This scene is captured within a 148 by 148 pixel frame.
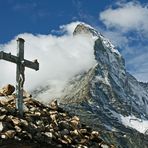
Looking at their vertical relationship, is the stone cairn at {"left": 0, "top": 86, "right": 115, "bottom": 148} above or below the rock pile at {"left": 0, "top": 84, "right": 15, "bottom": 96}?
below

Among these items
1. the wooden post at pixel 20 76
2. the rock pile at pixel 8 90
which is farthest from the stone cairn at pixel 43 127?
the rock pile at pixel 8 90

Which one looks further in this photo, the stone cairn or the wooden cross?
the wooden cross

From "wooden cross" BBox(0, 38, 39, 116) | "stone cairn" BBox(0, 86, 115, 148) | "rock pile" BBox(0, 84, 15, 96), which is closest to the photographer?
"stone cairn" BBox(0, 86, 115, 148)

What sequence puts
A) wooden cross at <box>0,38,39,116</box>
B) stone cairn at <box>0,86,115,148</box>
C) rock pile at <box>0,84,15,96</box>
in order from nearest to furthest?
stone cairn at <box>0,86,115,148</box>, wooden cross at <box>0,38,39,116</box>, rock pile at <box>0,84,15,96</box>

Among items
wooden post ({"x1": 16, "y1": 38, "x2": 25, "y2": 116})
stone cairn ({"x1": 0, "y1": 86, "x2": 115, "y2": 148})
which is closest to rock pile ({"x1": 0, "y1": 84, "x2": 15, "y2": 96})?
stone cairn ({"x1": 0, "y1": 86, "x2": 115, "y2": 148})

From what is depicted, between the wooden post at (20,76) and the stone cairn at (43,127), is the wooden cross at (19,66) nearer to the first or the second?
the wooden post at (20,76)

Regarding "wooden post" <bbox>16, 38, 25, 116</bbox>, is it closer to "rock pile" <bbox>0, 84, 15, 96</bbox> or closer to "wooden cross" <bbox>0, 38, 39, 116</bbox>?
"wooden cross" <bbox>0, 38, 39, 116</bbox>

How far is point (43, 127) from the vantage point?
23.8m

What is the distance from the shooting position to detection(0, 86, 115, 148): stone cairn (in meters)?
22.3

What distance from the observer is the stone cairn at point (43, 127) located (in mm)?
22344

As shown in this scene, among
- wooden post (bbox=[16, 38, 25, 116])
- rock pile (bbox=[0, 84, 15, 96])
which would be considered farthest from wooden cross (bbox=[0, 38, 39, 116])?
rock pile (bbox=[0, 84, 15, 96])

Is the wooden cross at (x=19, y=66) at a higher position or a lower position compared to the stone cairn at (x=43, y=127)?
higher

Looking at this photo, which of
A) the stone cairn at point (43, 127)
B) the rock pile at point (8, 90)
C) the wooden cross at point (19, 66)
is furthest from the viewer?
the rock pile at point (8, 90)

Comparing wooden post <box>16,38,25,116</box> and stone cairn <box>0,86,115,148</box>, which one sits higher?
wooden post <box>16,38,25,116</box>
